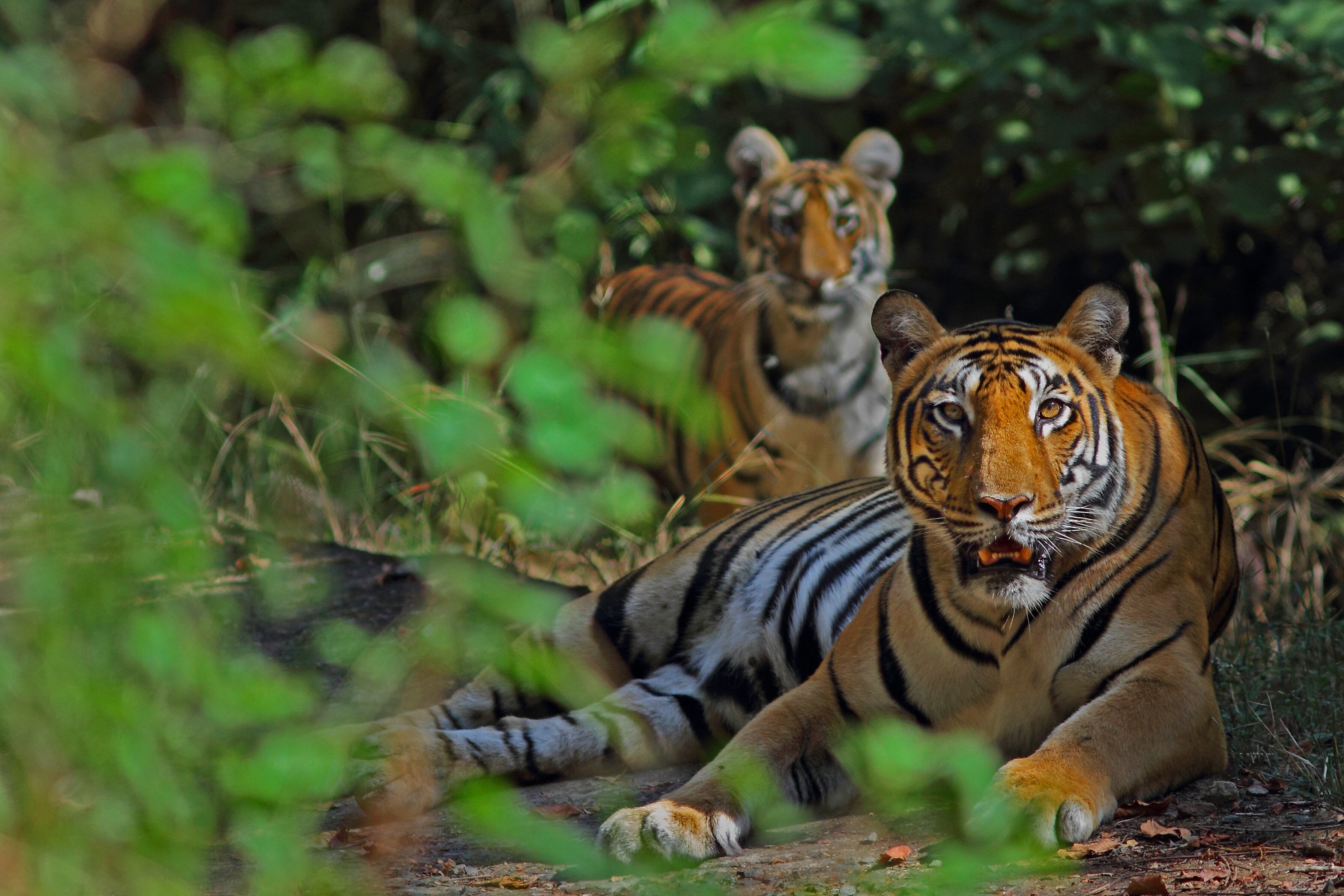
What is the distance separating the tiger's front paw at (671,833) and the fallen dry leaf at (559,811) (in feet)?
1.10

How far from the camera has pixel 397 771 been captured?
285 cm

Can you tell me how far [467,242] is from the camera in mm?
997

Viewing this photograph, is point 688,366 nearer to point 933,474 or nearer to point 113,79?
point 113,79

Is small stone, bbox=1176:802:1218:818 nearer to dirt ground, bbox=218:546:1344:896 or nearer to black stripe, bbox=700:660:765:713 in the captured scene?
dirt ground, bbox=218:546:1344:896

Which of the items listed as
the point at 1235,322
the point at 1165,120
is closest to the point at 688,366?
the point at 1165,120

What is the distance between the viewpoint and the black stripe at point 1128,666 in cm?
250

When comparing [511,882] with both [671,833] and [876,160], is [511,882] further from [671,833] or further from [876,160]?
[876,160]

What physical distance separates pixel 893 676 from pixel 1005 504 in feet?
1.67

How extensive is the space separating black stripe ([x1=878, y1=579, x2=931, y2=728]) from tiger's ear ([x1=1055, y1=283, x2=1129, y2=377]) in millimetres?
628

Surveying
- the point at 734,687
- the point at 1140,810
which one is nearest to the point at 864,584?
the point at 734,687

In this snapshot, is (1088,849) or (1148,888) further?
(1088,849)

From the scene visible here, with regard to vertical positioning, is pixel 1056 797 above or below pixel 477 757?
above

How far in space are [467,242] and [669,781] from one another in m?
2.18

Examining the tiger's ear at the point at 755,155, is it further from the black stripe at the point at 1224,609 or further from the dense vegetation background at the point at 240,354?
the dense vegetation background at the point at 240,354
